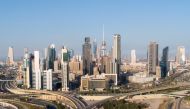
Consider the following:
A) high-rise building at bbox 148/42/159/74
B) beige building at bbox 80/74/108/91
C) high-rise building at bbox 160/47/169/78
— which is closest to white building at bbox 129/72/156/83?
high-rise building at bbox 160/47/169/78

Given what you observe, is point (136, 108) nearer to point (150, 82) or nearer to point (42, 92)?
point (42, 92)

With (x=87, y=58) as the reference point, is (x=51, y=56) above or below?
above

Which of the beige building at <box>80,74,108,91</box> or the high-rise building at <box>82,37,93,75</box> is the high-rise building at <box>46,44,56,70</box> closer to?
the high-rise building at <box>82,37,93,75</box>

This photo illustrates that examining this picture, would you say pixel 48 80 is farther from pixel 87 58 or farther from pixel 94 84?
pixel 87 58

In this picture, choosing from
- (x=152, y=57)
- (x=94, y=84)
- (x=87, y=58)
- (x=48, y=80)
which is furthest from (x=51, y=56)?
(x=94, y=84)

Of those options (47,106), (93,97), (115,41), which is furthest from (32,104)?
(115,41)
